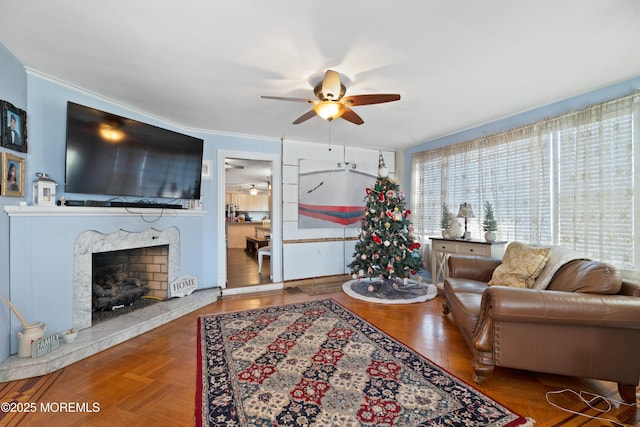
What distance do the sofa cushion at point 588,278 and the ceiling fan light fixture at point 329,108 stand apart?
7.51 feet

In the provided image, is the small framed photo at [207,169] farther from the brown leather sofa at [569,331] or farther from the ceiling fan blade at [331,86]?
the brown leather sofa at [569,331]

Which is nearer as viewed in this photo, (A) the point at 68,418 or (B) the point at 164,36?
(A) the point at 68,418

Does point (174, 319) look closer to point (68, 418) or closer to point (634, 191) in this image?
point (68, 418)

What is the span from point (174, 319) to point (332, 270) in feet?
8.84

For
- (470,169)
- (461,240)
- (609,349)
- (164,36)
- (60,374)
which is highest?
(164,36)

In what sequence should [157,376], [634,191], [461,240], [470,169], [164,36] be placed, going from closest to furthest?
[164,36] → [157,376] → [634,191] → [461,240] → [470,169]

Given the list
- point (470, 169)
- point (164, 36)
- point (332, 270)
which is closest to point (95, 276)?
point (164, 36)

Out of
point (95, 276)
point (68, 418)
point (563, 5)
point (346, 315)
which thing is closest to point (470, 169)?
point (563, 5)

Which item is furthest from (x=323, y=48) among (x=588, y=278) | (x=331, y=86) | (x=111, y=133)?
(x=588, y=278)

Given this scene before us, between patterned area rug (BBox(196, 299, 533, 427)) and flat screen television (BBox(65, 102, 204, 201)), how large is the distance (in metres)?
1.78

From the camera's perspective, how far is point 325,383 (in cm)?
183

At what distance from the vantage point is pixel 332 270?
16.1 feet

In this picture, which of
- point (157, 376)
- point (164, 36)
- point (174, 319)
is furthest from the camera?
point (174, 319)

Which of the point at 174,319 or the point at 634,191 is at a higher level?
the point at 634,191
